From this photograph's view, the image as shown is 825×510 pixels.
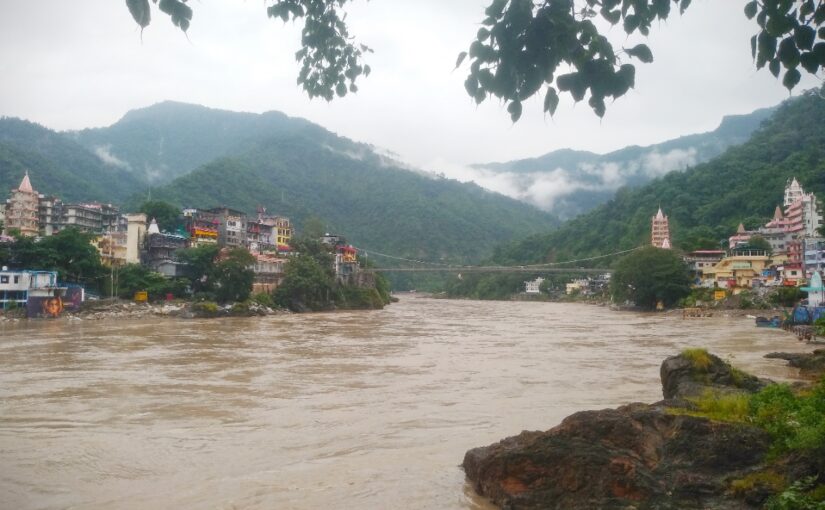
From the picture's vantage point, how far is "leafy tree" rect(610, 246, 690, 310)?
117 ft

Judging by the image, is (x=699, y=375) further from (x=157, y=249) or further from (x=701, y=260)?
(x=701, y=260)

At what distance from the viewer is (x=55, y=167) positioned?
178 ft

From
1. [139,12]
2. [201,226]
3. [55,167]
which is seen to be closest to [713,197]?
[201,226]

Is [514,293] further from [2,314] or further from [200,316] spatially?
[2,314]

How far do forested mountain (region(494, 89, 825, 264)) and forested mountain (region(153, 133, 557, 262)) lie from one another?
1175 centimetres

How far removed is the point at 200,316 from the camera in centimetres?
2739

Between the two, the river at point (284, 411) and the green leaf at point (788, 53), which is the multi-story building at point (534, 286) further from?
the green leaf at point (788, 53)

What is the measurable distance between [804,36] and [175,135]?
139 m

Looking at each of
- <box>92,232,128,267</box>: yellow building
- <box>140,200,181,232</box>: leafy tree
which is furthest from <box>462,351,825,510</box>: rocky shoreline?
<box>140,200,181,232</box>: leafy tree

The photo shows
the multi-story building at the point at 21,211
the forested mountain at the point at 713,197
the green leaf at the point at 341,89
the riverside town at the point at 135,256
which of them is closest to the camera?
the green leaf at the point at 341,89

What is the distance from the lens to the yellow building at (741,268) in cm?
3472

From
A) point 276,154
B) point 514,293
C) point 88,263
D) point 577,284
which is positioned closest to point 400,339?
point 88,263

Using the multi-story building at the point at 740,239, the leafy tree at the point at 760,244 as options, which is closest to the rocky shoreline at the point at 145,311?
the leafy tree at the point at 760,244

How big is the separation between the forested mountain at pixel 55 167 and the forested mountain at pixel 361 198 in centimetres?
812
